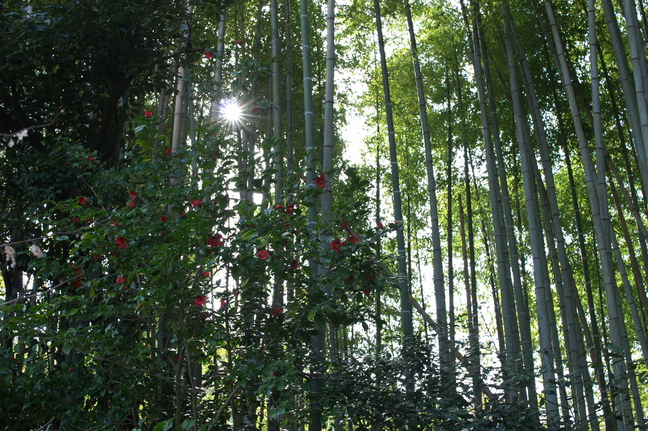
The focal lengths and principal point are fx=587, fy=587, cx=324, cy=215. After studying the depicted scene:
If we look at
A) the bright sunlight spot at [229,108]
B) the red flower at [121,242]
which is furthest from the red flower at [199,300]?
the bright sunlight spot at [229,108]

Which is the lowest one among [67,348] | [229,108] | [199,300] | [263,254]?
[67,348]

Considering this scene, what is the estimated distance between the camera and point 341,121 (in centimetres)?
688

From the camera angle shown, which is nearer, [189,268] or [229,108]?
[189,268]

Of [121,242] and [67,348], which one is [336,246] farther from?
[67,348]

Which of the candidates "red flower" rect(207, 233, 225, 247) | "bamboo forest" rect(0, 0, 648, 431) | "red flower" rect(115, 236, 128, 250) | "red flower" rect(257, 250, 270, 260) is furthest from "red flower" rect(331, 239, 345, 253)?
"red flower" rect(115, 236, 128, 250)

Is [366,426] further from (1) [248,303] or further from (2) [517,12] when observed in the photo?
(2) [517,12]

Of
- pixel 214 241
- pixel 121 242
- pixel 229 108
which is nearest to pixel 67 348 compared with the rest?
pixel 121 242

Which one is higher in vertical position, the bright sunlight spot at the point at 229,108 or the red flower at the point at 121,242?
the bright sunlight spot at the point at 229,108

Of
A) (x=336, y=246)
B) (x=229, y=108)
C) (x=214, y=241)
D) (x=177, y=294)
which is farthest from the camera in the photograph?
(x=229, y=108)

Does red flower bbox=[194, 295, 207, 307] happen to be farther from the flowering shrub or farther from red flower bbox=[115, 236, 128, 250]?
red flower bbox=[115, 236, 128, 250]

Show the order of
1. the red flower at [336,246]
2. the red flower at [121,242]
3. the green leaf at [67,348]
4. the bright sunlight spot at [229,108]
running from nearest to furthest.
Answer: the green leaf at [67,348], the red flower at [121,242], the red flower at [336,246], the bright sunlight spot at [229,108]

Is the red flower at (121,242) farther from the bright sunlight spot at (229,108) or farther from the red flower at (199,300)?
the bright sunlight spot at (229,108)

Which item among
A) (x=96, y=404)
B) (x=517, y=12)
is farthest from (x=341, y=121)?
(x=96, y=404)

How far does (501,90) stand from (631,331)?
15.8 feet
